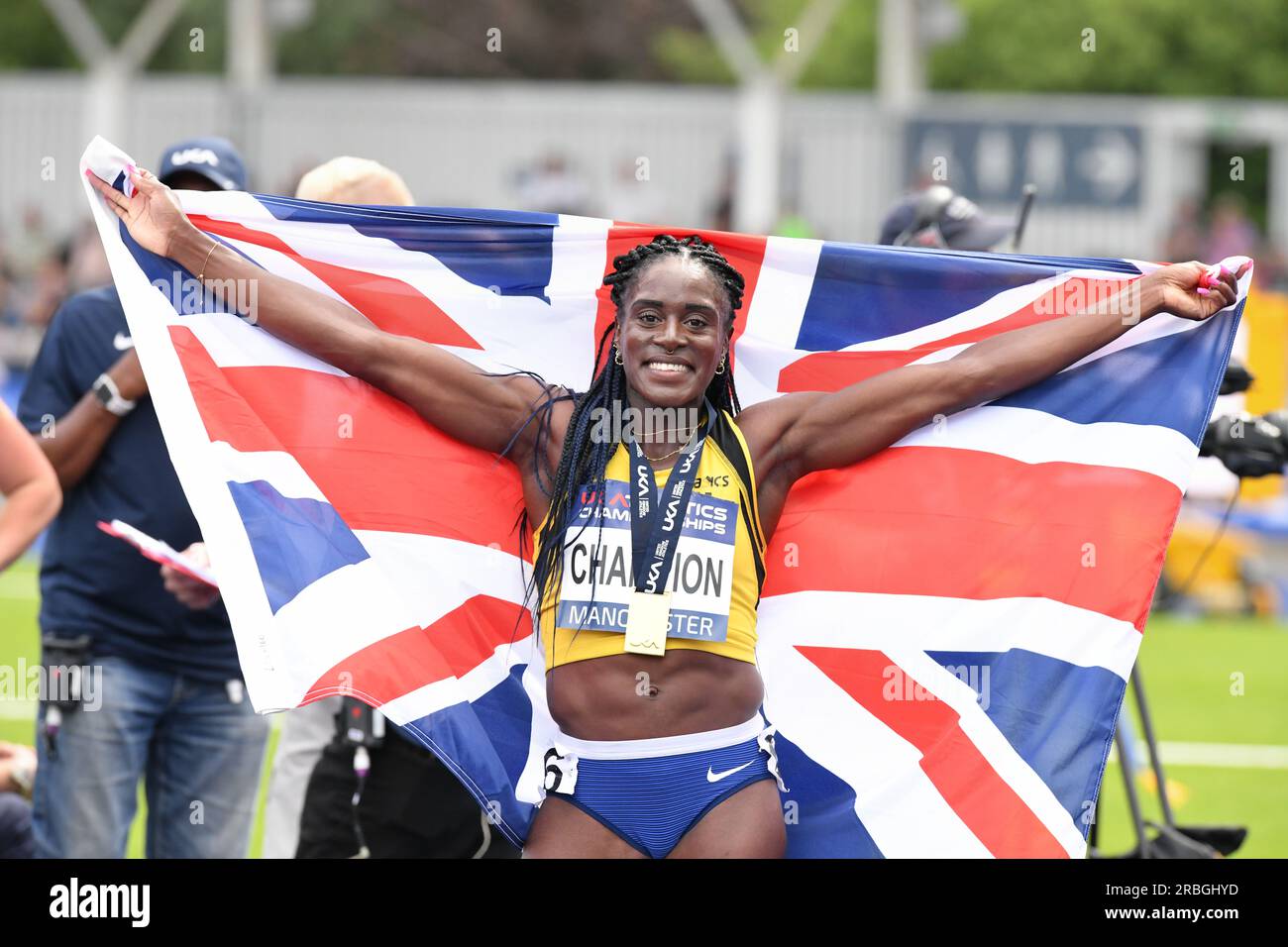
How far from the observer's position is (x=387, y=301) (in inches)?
203

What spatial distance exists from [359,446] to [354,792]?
4.21ft

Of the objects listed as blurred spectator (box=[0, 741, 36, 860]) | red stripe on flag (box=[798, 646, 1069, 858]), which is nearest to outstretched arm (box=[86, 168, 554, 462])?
red stripe on flag (box=[798, 646, 1069, 858])

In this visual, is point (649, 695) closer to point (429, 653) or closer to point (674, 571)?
point (674, 571)

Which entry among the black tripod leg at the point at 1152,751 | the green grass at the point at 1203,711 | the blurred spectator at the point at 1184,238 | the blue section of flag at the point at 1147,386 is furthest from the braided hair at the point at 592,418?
the blurred spectator at the point at 1184,238

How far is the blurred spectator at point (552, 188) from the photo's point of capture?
1780 centimetres

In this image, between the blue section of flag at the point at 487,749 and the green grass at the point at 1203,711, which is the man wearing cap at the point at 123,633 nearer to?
the blue section of flag at the point at 487,749

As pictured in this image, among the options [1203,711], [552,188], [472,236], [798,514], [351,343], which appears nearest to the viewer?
A: [351,343]

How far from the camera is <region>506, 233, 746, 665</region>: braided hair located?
4480 mm

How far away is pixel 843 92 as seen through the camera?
36.9m

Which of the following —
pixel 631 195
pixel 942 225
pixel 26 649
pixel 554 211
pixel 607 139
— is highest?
pixel 607 139

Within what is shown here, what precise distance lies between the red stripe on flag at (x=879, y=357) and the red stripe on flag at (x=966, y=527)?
0.34m

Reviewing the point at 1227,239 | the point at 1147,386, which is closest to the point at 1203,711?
the point at 1147,386
